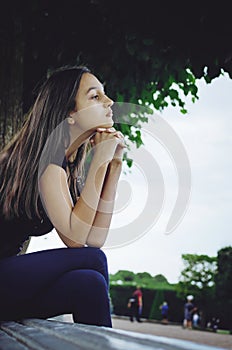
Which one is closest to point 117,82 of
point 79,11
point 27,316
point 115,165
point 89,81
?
point 79,11

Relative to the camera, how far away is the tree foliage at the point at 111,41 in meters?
3.82

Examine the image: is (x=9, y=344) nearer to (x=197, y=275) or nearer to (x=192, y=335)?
(x=192, y=335)

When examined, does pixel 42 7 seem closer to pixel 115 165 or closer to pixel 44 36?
pixel 44 36

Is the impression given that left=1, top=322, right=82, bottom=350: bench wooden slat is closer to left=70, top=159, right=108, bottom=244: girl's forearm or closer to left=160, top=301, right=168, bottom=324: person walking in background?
left=70, top=159, right=108, bottom=244: girl's forearm

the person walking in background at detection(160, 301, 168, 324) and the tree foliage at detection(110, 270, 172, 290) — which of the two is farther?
the tree foliage at detection(110, 270, 172, 290)

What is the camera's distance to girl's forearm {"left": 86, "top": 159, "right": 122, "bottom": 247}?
1.74 m

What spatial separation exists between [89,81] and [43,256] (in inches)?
33.9

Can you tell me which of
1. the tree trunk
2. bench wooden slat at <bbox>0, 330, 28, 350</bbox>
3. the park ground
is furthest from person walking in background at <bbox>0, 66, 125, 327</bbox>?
the park ground

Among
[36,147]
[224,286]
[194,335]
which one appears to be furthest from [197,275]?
[36,147]

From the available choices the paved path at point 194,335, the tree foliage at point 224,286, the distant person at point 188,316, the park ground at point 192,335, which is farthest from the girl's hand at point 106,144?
the tree foliage at point 224,286

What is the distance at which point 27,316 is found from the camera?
1395 millimetres

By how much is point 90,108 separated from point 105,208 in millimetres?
404

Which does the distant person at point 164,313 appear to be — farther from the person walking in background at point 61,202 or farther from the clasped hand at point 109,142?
the clasped hand at point 109,142

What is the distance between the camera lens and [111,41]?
4.17m
